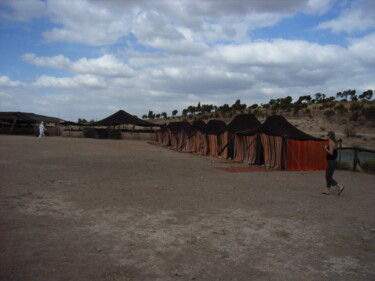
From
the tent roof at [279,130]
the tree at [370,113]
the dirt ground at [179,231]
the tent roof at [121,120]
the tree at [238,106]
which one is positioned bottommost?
the dirt ground at [179,231]

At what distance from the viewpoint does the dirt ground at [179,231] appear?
4215mm

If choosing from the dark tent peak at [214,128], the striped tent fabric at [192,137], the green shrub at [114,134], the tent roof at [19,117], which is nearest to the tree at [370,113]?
the striped tent fabric at [192,137]

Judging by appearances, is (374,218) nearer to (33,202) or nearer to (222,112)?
(33,202)

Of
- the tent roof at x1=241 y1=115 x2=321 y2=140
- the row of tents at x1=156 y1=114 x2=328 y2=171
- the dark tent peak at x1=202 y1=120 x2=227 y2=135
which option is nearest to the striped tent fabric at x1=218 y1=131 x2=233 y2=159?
the row of tents at x1=156 y1=114 x2=328 y2=171

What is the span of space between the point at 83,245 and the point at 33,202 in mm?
3052

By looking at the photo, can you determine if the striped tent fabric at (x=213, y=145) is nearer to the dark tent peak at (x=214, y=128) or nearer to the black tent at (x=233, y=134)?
the dark tent peak at (x=214, y=128)

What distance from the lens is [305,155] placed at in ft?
54.1

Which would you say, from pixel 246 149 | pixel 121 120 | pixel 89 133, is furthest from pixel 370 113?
pixel 89 133

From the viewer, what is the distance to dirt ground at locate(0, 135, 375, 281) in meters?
4.21

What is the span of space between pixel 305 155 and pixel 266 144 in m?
1.87

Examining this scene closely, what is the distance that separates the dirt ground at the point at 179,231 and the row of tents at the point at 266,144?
5.83 metres

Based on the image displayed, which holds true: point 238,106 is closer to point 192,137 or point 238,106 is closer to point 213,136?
point 192,137

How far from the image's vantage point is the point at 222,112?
66438mm

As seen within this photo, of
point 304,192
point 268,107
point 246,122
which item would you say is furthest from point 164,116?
point 304,192
